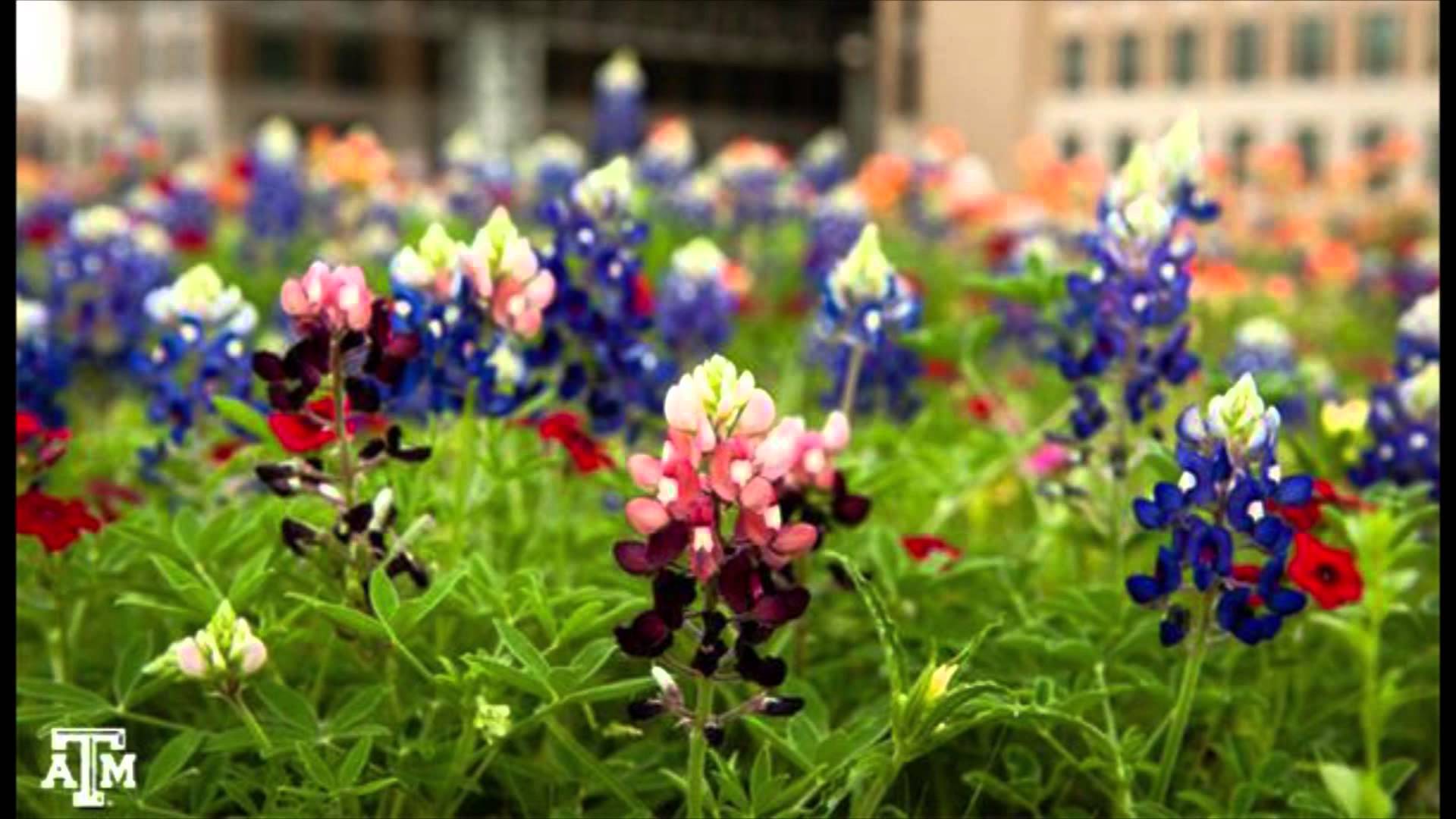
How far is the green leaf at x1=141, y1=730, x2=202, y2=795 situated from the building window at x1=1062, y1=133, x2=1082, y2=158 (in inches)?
2160

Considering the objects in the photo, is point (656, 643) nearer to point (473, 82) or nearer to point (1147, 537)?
point (1147, 537)

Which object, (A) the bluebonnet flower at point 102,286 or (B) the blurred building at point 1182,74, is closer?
(A) the bluebonnet flower at point 102,286

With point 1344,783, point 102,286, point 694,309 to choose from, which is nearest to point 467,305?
point 1344,783

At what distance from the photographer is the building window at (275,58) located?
55656mm

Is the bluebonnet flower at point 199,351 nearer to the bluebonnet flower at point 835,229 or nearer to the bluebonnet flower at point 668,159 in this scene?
the bluebonnet flower at point 835,229

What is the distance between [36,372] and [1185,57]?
177 feet

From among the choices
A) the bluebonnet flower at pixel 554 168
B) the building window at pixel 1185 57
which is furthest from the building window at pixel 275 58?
the bluebonnet flower at pixel 554 168

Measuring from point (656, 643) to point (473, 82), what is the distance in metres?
52.3

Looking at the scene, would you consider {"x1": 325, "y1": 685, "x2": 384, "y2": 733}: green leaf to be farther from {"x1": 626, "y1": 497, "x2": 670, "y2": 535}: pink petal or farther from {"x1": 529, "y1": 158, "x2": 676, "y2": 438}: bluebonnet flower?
{"x1": 529, "y1": 158, "x2": 676, "y2": 438}: bluebonnet flower

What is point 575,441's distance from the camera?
329 centimetres

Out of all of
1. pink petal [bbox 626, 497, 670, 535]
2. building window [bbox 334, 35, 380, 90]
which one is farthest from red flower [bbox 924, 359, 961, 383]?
building window [bbox 334, 35, 380, 90]

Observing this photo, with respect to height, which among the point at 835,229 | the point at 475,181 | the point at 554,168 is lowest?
the point at 475,181

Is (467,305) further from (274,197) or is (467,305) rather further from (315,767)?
(274,197)

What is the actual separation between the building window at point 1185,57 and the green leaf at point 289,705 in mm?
55001
